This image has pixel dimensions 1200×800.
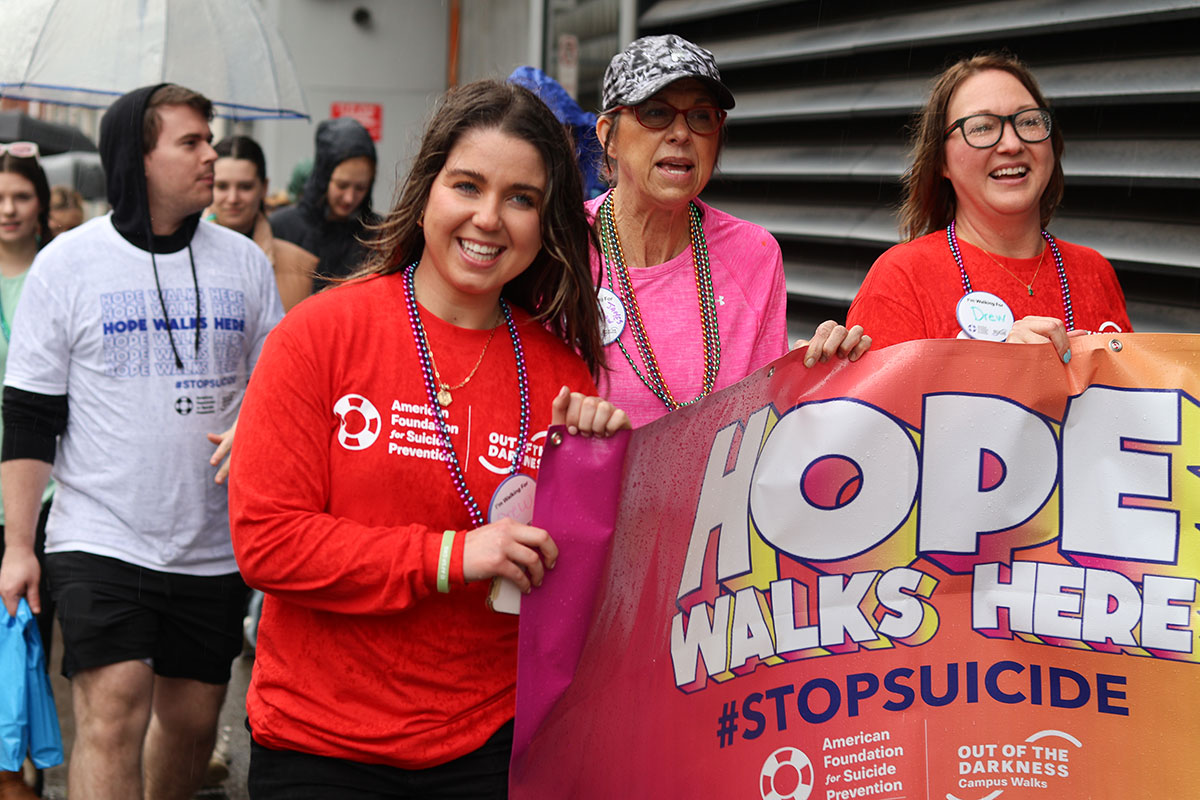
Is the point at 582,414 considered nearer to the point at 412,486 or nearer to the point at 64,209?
the point at 412,486

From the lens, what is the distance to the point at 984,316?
293cm

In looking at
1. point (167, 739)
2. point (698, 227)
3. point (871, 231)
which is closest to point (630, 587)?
point (698, 227)

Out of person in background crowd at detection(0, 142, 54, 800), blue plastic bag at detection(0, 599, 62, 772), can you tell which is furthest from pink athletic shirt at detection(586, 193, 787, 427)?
person in background crowd at detection(0, 142, 54, 800)

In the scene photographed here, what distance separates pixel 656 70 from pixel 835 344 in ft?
3.12

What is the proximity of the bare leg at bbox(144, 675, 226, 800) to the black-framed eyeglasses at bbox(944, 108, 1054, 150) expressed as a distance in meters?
2.67

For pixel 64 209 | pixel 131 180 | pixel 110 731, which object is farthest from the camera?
pixel 64 209

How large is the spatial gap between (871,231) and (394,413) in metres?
3.69

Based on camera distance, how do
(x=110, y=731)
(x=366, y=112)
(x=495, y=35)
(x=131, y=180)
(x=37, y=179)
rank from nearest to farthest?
(x=110, y=731), (x=131, y=180), (x=37, y=179), (x=495, y=35), (x=366, y=112)

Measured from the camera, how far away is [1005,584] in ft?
8.08

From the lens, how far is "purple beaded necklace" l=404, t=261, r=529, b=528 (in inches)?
96.9

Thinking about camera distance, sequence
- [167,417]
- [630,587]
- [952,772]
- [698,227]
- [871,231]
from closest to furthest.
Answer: [952,772]
[630,587]
[698,227]
[167,417]
[871,231]

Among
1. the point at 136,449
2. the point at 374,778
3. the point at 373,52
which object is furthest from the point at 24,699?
the point at 373,52

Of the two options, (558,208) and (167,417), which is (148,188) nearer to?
(167,417)

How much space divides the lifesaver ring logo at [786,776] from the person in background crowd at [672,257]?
0.93m
